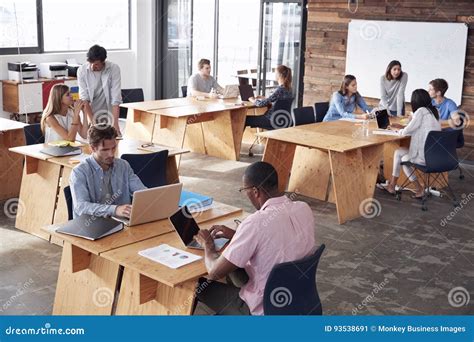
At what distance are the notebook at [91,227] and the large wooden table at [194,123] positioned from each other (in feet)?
14.5

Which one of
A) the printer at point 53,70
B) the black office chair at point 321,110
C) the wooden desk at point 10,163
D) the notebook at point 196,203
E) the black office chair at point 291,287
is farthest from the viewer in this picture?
the printer at point 53,70

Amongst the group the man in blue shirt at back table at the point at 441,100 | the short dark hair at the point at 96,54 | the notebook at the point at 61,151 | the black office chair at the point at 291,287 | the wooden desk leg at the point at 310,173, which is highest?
the short dark hair at the point at 96,54

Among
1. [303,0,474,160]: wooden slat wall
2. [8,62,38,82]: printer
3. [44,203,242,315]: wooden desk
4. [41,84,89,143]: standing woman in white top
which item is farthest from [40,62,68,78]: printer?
[44,203,242,315]: wooden desk

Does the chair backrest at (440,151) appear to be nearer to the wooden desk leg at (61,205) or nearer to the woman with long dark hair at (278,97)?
the woman with long dark hair at (278,97)

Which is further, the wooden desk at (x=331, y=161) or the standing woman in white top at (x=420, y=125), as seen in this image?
the standing woman in white top at (x=420, y=125)

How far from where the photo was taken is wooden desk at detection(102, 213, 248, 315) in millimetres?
3609

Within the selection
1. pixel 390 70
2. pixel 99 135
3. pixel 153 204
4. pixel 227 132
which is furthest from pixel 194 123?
pixel 153 204

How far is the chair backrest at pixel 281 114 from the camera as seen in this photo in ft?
31.0

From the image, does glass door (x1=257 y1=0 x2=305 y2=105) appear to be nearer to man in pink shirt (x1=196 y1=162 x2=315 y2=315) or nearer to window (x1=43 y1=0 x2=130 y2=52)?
window (x1=43 y1=0 x2=130 y2=52)

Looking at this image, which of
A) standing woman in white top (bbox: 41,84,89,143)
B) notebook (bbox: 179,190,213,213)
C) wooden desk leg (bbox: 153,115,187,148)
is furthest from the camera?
wooden desk leg (bbox: 153,115,187,148)

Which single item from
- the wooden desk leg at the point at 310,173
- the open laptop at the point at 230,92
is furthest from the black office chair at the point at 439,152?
the open laptop at the point at 230,92

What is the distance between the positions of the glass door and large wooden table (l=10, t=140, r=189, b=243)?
18.1 ft

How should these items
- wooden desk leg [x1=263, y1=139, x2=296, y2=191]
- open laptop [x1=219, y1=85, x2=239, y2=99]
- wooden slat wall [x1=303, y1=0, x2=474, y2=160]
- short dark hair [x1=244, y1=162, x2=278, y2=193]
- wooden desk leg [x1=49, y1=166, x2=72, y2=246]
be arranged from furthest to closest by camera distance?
open laptop [x1=219, y1=85, x2=239, y2=99] → wooden slat wall [x1=303, y1=0, x2=474, y2=160] → wooden desk leg [x1=263, y1=139, x2=296, y2=191] → wooden desk leg [x1=49, y1=166, x2=72, y2=246] → short dark hair [x1=244, y1=162, x2=278, y2=193]

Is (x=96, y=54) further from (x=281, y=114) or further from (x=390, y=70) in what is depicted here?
(x=390, y=70)
